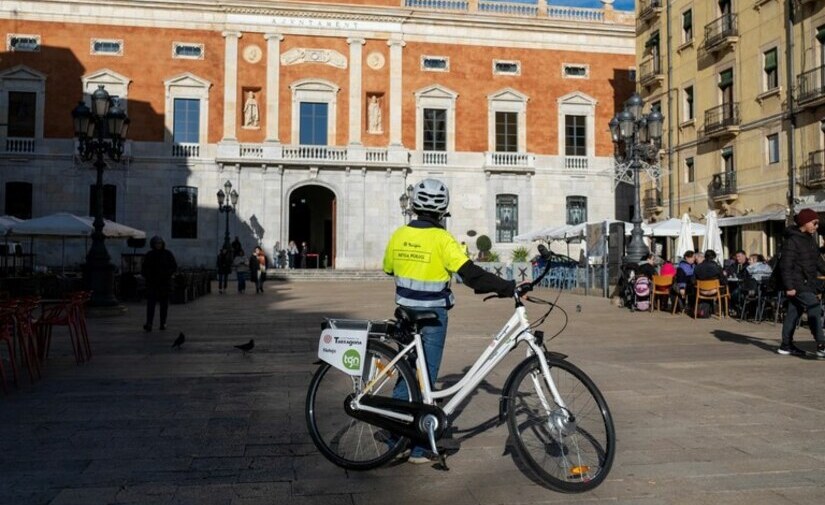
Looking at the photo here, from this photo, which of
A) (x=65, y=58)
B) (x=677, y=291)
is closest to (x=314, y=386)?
(x=677, y=291)

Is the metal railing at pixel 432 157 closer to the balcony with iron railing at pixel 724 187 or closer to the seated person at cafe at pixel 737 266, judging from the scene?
the balcony with iron railing at pixel 724 187

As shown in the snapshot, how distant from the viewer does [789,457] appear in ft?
13.5

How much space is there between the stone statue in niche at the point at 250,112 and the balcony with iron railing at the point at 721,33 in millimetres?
19411

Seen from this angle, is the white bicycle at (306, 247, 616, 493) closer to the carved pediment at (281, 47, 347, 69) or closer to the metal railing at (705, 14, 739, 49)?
the metal railing at (705, 14, 739, 49)

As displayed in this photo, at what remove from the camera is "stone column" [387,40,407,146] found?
3228 cm

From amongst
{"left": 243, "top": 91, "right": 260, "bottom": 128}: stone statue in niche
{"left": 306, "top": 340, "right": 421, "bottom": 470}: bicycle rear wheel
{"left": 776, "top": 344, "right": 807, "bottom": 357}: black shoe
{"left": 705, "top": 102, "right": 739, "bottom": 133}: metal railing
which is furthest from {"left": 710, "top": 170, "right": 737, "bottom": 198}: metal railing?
{"left": 306, "top": 340, "right": 421, "bottom": 470}: bicycle rear wheel

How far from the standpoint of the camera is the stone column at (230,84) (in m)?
31.0

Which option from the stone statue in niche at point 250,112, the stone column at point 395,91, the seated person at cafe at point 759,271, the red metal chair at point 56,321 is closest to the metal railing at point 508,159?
the stone column at point 395,91

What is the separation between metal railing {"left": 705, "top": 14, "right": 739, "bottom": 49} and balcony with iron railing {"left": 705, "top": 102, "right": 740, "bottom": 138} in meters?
2.25

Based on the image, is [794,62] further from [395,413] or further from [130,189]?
[130,189]

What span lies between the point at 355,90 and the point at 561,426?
98.7ft

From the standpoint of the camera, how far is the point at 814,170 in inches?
775

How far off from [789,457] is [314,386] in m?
2.94

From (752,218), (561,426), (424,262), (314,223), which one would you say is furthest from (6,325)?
(314,223)
